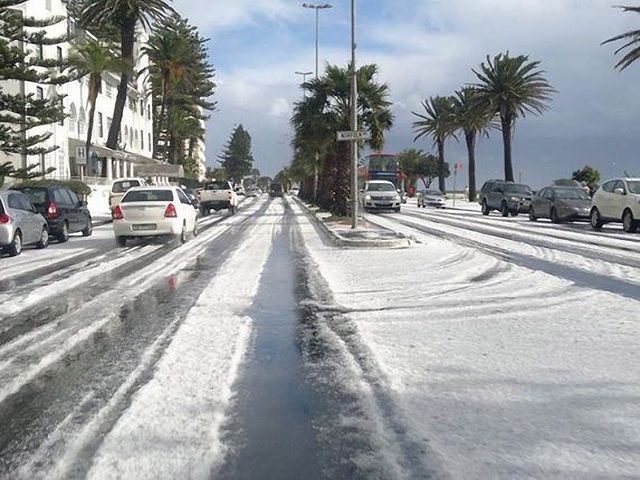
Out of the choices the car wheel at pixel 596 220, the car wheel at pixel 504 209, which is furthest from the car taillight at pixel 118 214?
the car wheel at pixel 504 209

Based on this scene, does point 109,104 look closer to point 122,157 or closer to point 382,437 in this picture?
point 122,157

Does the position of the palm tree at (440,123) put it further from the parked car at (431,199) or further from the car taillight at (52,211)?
the car taillight at (52,211)

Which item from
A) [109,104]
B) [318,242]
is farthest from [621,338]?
[109,104]

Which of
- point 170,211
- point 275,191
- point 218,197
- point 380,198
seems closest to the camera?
point 170,211

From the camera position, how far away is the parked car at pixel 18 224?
16.4 meters

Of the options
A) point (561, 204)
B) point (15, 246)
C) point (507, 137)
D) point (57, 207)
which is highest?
point (507, 137)

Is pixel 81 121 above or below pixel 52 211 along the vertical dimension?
above

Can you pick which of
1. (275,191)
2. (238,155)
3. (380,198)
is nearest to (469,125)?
(380,198)

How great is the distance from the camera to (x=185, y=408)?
5.33 m

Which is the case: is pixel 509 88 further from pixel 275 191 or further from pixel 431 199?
pixel 275 191

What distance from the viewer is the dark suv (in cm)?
3669

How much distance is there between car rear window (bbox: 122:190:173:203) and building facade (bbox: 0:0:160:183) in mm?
16817

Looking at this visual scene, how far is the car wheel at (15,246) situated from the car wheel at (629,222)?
1721 cm

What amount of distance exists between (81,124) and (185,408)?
5354 cm
